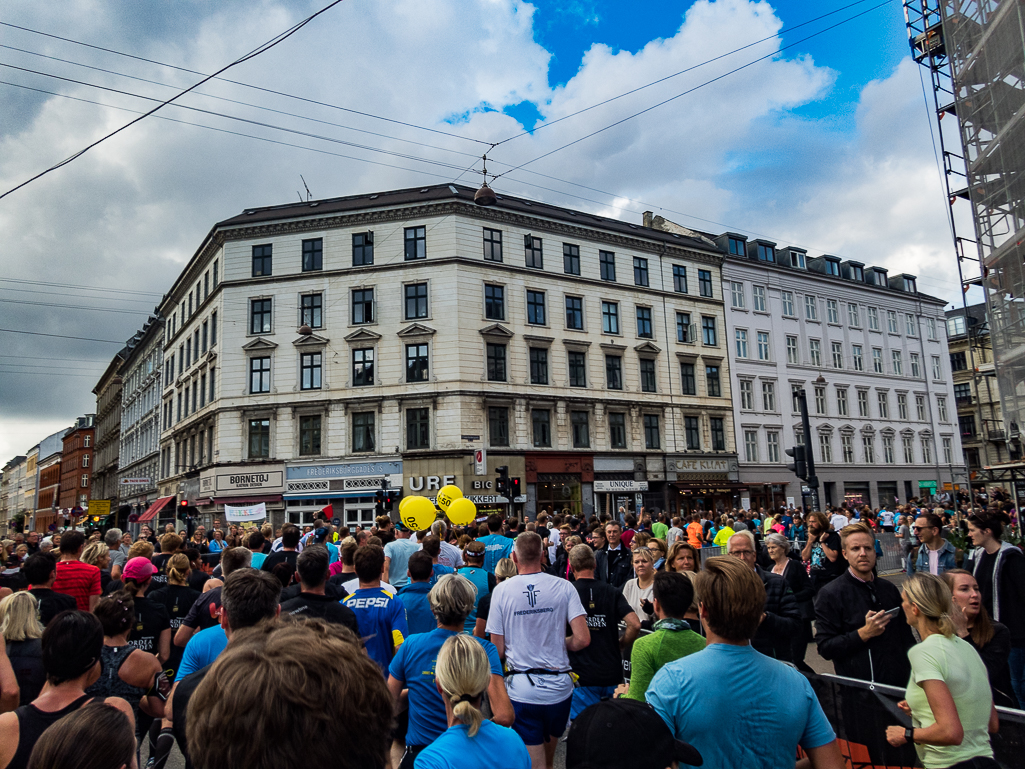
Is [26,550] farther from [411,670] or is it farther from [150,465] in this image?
[150,465]

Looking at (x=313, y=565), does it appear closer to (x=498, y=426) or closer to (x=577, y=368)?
(x=498, y=426)

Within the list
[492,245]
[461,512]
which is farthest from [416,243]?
[461,512]

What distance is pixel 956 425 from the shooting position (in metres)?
50.5

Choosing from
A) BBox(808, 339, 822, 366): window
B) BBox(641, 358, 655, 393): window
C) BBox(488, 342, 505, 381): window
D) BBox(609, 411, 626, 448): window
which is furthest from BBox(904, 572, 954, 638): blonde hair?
BBox(808, 339, 822, 366): window

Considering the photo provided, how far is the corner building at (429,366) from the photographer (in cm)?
3266

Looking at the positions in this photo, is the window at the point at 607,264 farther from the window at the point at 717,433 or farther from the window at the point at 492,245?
the window at the point at 717,433

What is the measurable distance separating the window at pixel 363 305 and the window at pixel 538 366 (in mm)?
8386

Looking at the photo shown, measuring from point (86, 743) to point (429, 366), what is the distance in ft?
102

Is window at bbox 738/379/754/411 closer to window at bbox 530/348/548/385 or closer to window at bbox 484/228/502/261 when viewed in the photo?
window at bbox 530/348/548/385

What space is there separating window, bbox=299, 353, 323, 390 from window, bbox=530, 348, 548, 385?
34.7 ft

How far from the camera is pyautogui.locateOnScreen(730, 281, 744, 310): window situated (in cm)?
4256

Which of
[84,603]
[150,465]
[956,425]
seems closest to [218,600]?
[84,603]

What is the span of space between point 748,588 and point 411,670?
2.39 metres

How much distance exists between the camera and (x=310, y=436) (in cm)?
3334
